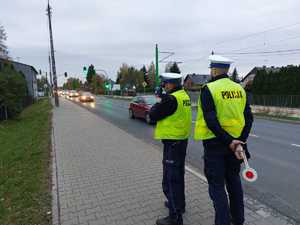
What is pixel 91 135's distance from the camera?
962 cm

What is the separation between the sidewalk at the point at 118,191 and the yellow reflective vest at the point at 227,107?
1371 millimetres

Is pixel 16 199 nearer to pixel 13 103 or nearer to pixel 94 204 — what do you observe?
pixel 94 204

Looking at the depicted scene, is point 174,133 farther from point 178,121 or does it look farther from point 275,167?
point 275,167

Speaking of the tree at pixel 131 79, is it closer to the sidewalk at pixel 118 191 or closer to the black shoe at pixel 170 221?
the sidewalk at pixel 118 191

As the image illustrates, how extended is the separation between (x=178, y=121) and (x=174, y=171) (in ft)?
2.08

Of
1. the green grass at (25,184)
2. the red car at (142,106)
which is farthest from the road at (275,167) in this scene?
the red car at (142,106)

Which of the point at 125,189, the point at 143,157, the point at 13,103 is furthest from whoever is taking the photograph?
the point at 13,103

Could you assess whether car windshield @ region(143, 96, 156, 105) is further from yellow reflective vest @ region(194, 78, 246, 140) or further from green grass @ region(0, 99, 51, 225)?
yellow reflective vest @ region(194, 78, 246, 140)

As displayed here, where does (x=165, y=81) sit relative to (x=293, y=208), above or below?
above

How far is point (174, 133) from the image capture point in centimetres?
305

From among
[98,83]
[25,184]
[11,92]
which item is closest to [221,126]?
[25,184]

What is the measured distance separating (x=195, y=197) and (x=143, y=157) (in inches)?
106

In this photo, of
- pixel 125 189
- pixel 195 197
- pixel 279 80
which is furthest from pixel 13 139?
pixel 279 80

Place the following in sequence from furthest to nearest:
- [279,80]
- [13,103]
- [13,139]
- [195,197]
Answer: [279,80] → [13,103] → [13,139] → [195,197]
